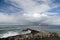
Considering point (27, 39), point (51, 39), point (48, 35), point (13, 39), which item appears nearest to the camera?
point (13, 39)

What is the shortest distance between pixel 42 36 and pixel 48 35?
5.24ft

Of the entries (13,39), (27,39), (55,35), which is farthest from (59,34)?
(13,39)

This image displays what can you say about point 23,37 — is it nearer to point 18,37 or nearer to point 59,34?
point 18,37

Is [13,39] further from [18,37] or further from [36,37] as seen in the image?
[36,37]

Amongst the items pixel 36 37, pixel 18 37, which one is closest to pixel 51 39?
pixel 36 37

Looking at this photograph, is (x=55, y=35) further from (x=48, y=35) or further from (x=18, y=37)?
(x=18, y=37)

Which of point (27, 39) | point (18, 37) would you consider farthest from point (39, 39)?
point (18, 37)

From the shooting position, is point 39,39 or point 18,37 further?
point 39,39

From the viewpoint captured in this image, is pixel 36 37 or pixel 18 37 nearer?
pixel 18 37

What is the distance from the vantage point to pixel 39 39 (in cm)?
2592

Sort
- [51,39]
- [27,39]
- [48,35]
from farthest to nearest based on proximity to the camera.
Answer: [48,35]
[51,39]
[27,39]

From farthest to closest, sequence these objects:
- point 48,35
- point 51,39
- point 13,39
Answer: point 48,35, point 51,39, point 13,39

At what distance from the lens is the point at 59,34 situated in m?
29.0

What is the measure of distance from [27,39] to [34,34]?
2.60 meters
